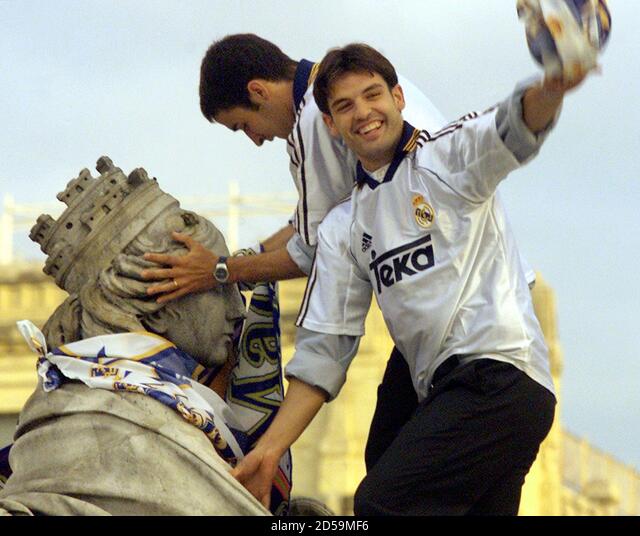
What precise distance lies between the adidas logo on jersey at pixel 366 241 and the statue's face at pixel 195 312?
784 millimetres

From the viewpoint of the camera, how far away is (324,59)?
820cm

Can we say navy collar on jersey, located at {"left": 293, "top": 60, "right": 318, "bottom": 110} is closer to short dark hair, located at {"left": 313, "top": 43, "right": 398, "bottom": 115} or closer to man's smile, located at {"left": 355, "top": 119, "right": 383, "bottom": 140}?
short dark hair, located at {"left": 313, "top": 43, "right": 398, "bottom": 115}

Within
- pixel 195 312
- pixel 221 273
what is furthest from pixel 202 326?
pixel 221 273

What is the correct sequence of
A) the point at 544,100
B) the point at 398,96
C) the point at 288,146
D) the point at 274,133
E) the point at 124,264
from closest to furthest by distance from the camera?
the point at 544,100, the point at 398,96, the point at 124,264, the point at 288,146, the point at 274,133

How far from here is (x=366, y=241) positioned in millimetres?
8180

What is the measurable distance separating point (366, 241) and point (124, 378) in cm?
99

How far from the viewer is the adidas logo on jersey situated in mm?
8156

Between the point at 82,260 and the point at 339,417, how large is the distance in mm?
12793

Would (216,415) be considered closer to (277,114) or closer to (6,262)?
(277,114)

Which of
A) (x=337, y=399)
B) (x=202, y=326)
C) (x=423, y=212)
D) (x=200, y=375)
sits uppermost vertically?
(x=423, y=212)

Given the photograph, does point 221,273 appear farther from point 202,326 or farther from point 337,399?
point 337,399

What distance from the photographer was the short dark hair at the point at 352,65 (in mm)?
8062
